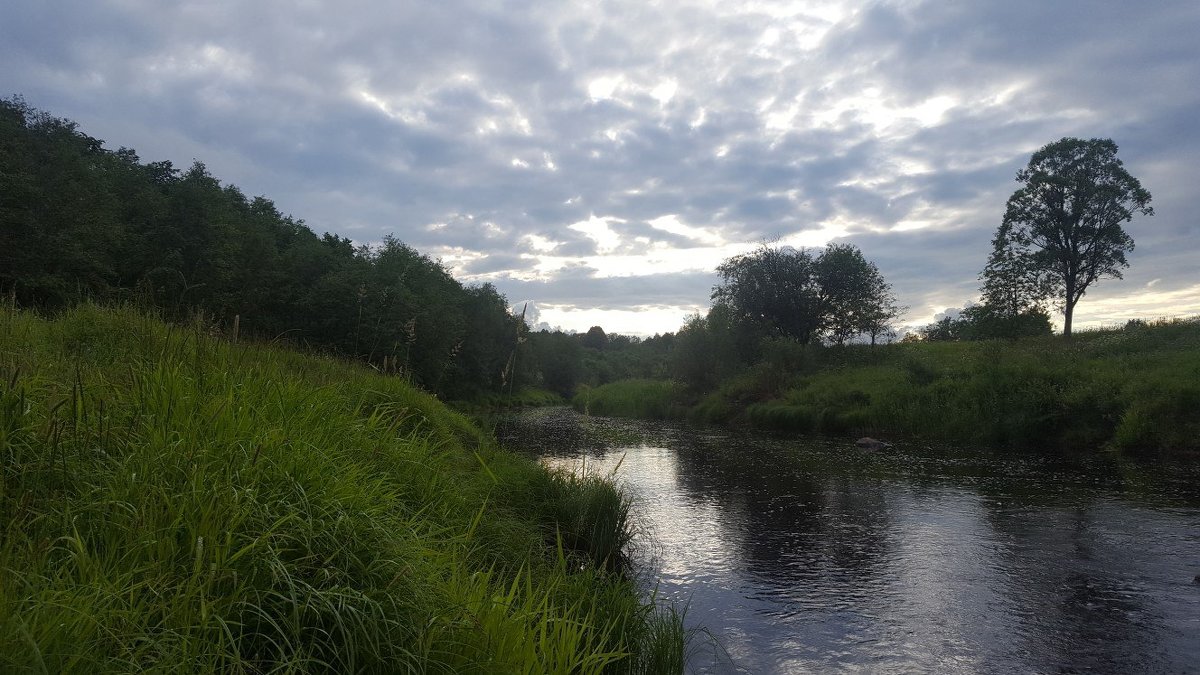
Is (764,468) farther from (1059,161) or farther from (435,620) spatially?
(1059,161)

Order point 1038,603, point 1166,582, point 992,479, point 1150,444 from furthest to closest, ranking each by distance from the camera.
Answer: point 1150,444 → point 992,479 → point 1166,582 → point 1038,603

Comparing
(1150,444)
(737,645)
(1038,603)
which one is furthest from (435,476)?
(1150,444)

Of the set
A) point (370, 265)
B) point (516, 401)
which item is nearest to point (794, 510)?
point (516, 401)

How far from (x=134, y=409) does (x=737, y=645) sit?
5321mm

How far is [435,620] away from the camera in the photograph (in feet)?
9.32

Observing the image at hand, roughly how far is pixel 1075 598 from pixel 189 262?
3423 cm

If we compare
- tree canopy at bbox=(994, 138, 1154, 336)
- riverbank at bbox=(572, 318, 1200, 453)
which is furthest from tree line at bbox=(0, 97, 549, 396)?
tree canopy at bbox=(994, 138, 1154, 336)

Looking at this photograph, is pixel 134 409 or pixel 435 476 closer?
pixel 134 409

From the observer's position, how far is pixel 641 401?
41.6 m

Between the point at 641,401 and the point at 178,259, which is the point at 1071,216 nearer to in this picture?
the point at 641,401

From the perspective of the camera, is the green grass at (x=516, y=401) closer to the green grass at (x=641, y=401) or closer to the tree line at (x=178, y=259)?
the tree line at (x=178, y=259)

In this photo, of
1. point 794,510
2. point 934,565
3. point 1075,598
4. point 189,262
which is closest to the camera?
point 1075,598

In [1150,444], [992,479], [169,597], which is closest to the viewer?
[169,597]

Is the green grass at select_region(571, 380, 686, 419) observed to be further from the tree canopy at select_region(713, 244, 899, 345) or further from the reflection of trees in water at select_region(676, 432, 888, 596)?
the reflection of trees in water at select_region(676, 432, 888, 596)
